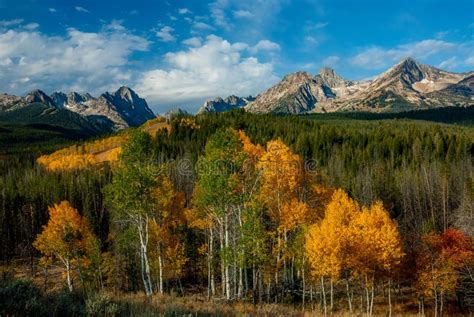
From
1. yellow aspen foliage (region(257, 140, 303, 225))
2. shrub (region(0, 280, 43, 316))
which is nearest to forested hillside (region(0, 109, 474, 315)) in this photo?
yellow aspen foliage (region(257, 140, 303, 225))

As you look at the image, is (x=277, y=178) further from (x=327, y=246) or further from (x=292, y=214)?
(x=327, y=246)

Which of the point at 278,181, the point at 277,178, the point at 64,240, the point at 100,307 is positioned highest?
the point at 277,178

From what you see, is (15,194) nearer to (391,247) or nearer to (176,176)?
(176,176)

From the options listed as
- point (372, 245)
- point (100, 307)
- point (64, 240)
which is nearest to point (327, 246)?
point (372, 245)

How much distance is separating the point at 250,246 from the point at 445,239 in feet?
110

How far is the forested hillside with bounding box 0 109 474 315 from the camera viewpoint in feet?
106

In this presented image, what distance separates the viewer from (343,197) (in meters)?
48.3

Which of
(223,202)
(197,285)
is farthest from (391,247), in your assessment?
(197,285)

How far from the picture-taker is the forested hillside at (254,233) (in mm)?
32312

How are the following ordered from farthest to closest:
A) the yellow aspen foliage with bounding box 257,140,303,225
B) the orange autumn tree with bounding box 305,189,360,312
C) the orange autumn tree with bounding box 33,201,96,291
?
1. the orange autumn tree with bounding box 33,201,96,291
2. the yellow aspen foliage with bounding box 257,140,303,225
3. the orange autumn tree with bounding box 305,189,360,312

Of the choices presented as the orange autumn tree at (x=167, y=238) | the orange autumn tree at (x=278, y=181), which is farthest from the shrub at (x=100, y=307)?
the orange autumn tree at (x=278, y=181)

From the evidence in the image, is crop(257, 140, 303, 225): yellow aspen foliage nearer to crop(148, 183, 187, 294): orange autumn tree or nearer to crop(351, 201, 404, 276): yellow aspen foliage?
crop(351, 201, 404, 276): yellow aspen foliage

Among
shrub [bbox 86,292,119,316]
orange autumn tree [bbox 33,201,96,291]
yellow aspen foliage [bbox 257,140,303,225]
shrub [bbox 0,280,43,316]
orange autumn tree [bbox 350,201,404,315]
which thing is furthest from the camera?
orange autumn tree [bbox 33,201,96,291]

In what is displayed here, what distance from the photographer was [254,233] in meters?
31.3
